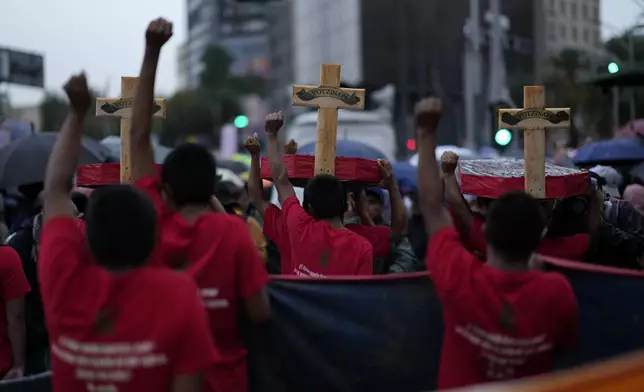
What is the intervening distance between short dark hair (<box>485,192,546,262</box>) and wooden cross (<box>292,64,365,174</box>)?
7.44ft

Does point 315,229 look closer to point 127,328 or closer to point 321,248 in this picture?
point 321,248

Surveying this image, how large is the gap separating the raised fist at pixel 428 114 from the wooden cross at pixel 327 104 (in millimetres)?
1949

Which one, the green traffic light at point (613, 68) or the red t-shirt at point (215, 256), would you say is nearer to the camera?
the red t-shirt at point (215, 256)

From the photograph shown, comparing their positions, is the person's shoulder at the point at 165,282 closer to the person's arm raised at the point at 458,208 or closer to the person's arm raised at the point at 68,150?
the person's arm raised at the point at 68,150

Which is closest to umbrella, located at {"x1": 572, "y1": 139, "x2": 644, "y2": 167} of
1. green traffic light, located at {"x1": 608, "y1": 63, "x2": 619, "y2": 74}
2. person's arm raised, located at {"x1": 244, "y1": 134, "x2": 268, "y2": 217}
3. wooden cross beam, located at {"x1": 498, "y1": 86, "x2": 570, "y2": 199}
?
green traffic light, located at {"x1": 608, "y1": 63, "x2": 619, "y2": 74}

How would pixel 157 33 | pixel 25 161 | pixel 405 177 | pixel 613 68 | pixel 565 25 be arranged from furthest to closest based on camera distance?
pixel 565 25
pixel 405 177
pixel 613 68
pixel 25 161
pixel 157 33

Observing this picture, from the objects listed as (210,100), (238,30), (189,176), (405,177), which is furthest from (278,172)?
(238,30)

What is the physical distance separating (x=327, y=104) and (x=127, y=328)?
2.85 meters

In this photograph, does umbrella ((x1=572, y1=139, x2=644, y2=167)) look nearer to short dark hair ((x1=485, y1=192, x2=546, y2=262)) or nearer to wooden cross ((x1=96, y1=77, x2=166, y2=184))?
wooden cross ((x1=96, y1=77, x2=166, y2=184))

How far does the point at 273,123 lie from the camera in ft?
20.1

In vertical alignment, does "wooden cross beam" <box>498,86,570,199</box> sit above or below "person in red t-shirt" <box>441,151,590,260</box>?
above

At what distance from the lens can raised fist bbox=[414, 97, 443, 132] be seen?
4.18 m

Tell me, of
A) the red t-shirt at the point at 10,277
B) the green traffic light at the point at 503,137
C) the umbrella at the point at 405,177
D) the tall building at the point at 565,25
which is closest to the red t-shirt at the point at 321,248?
the red t-shirt at the point at 10,277

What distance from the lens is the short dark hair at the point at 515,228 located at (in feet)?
12.9
